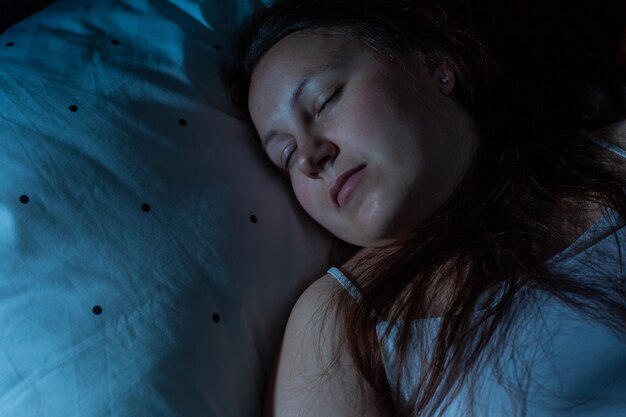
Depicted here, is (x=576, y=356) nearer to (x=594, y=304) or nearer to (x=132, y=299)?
(x=594, y=304)

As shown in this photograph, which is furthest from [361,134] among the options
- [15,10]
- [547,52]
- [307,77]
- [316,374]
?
[15,10]

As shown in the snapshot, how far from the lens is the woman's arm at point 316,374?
843mm

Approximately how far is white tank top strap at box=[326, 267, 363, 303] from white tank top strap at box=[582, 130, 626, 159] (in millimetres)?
442

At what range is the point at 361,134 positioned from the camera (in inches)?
36.9

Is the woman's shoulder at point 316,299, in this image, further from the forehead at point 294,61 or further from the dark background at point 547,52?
the dark background at point 547,52

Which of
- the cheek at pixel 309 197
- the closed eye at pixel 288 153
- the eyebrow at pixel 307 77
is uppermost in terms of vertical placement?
the eyebrow at pixel 307 77

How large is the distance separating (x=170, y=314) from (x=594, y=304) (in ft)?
1.70

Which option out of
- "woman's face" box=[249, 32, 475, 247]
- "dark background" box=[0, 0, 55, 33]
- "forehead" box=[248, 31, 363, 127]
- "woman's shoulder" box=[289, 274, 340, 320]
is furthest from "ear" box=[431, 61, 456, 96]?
"dark background" box=[0, 0, 55, 33]

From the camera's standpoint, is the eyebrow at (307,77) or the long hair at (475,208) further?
the eyebrow at (307,77)

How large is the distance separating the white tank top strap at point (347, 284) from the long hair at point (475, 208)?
0.03ft

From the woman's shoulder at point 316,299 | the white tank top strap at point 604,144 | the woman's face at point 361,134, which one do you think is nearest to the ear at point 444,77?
the woman's face at point 361,134

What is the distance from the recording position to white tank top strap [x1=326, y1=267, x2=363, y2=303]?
94cm

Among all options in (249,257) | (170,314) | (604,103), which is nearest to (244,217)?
(249,257)

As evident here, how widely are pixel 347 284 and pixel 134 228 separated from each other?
301 millimetres
